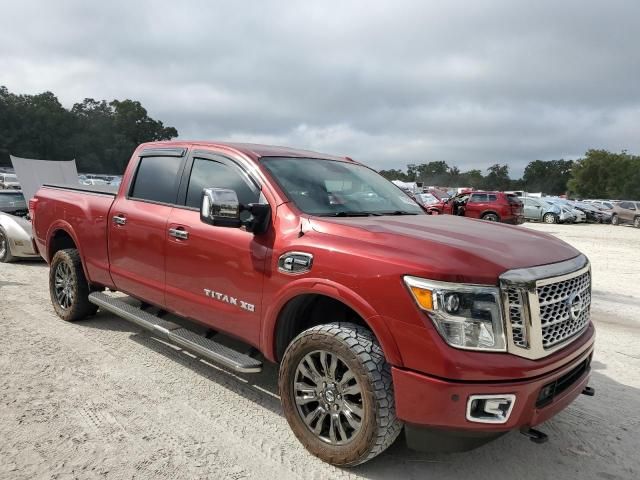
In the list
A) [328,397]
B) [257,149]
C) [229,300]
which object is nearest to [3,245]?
[257,149]

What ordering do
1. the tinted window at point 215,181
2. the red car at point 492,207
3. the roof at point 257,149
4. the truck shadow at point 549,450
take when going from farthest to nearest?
1. the red car at point 492,207
2. the roof at point 257,149
3. the tinted window at point 215,181
4. the truck shadow at point 549,450

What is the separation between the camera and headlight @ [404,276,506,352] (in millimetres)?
2344

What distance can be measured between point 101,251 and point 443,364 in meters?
3.61

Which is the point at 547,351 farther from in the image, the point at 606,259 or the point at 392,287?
the point at 606,259

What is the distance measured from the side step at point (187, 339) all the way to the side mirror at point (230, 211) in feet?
2.87

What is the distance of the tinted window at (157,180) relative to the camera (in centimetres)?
413

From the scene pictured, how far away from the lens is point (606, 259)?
40.1 ft

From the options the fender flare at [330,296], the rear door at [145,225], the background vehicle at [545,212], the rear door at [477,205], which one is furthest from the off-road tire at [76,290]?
the background vehicle at [545,212]

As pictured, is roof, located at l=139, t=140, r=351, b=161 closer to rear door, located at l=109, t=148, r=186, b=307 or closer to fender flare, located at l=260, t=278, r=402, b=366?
rear door, located at l=109, t=148, r=186, b=307

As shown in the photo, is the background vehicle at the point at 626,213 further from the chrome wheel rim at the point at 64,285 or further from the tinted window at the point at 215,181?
the chrome wheel rim at the point at 64,285

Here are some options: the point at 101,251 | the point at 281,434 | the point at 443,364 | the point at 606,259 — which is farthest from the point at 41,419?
the point at 606,259

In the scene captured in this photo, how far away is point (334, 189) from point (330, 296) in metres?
1.12

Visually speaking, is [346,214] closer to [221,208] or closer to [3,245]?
[221,208]

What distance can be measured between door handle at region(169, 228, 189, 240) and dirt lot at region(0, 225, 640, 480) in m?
1.14
